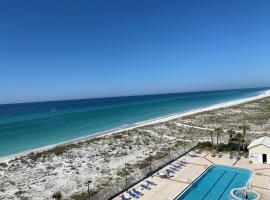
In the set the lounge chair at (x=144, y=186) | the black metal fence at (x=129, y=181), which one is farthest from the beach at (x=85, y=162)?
the lounge chair at (x=144, y=186)

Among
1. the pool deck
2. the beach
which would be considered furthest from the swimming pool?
the beach

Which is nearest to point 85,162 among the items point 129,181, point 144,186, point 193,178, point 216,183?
point 129,181

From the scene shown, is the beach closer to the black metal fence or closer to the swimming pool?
the black metal fence

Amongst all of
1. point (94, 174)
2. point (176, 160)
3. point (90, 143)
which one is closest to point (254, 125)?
point (176, 160)

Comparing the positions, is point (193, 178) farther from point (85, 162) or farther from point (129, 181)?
point (85, 162)

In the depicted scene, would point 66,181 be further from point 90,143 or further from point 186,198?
point 90,143

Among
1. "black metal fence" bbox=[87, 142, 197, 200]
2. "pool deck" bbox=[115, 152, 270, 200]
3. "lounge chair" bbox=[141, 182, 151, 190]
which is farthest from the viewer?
"lounge chair" bbox=[141, 182, 151, 190]
